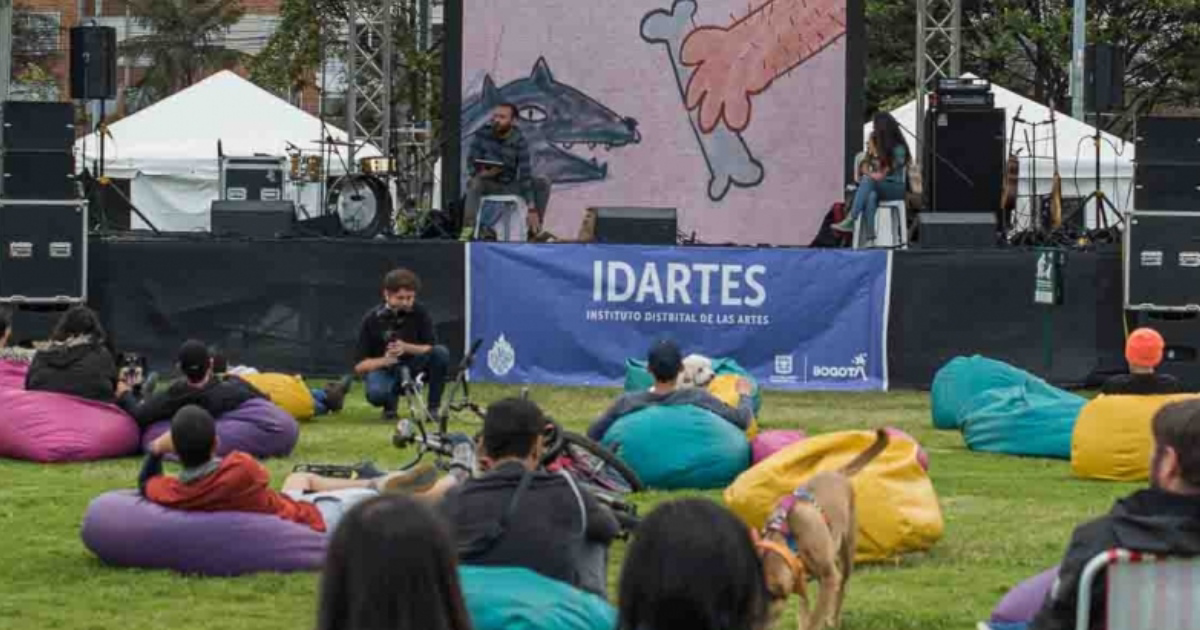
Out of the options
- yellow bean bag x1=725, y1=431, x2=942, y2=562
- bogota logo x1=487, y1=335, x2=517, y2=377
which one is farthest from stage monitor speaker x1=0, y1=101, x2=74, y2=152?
yellow bean bag x1=725, y1=431, x2=942, y2=562

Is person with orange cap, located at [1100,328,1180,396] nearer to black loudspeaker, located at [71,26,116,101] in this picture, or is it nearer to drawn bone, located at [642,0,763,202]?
drawn bone, located at [642,0,763,202]

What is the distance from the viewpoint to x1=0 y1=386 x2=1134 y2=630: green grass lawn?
10148 millimetres

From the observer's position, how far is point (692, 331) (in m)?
21.0

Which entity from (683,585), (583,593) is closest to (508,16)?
(583,593)

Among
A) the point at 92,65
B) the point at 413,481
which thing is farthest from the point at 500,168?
the point at 413,481

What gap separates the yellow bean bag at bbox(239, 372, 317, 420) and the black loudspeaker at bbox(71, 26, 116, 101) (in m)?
6.56

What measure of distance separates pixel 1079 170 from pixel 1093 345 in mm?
12520

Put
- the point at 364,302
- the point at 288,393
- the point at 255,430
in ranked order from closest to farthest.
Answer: the point at 255,430 < the point at 288,393 < the point at 364,302

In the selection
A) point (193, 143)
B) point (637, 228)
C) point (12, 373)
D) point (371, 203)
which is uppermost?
point (193, 143)

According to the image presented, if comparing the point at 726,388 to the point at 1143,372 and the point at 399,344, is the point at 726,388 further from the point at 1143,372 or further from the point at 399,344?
the point at 1143,372

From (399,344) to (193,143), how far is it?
73.6 feet

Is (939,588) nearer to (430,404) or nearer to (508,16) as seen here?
(430,404)

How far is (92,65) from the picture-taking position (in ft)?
79.8

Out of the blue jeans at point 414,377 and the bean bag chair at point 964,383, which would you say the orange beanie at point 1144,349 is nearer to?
the bean bag chair at point 964,383
